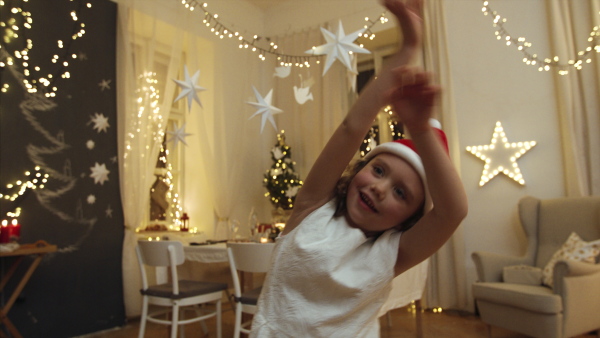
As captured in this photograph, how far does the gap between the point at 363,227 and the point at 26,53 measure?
3.88 meters

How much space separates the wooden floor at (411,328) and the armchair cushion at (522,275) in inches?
19.2

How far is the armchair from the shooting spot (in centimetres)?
291

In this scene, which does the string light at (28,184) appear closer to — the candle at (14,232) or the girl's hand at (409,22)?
the candle at (14,232)

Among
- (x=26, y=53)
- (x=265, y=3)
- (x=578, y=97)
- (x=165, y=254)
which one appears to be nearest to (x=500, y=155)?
(x=578, y=97)

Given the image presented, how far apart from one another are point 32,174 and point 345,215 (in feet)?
12.0

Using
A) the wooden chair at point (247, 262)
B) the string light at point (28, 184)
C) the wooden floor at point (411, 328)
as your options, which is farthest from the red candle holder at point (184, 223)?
the wooden chair at point (247, 262)

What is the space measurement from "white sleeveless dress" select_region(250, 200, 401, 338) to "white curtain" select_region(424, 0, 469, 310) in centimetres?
390

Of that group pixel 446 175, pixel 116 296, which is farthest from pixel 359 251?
pixel 116 296

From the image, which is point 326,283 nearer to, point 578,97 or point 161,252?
point 161,252

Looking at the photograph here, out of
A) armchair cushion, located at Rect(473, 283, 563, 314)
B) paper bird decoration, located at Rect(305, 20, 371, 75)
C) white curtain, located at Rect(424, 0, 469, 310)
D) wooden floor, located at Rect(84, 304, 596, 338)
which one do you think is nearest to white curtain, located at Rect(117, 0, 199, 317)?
wooden floor, located at Rect(84, 304, 596, 338)

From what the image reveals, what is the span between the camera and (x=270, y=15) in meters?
6.37

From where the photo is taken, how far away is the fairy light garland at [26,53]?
11.4 ft

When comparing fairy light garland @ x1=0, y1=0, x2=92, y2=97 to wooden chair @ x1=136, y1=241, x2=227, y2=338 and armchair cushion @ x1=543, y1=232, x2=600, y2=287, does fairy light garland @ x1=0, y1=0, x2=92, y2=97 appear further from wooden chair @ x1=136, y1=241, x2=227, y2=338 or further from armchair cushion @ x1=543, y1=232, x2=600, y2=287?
armchair cushion @ x1=543, y1=232, x2=600, y2=287

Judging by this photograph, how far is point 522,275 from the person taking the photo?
3445mm
